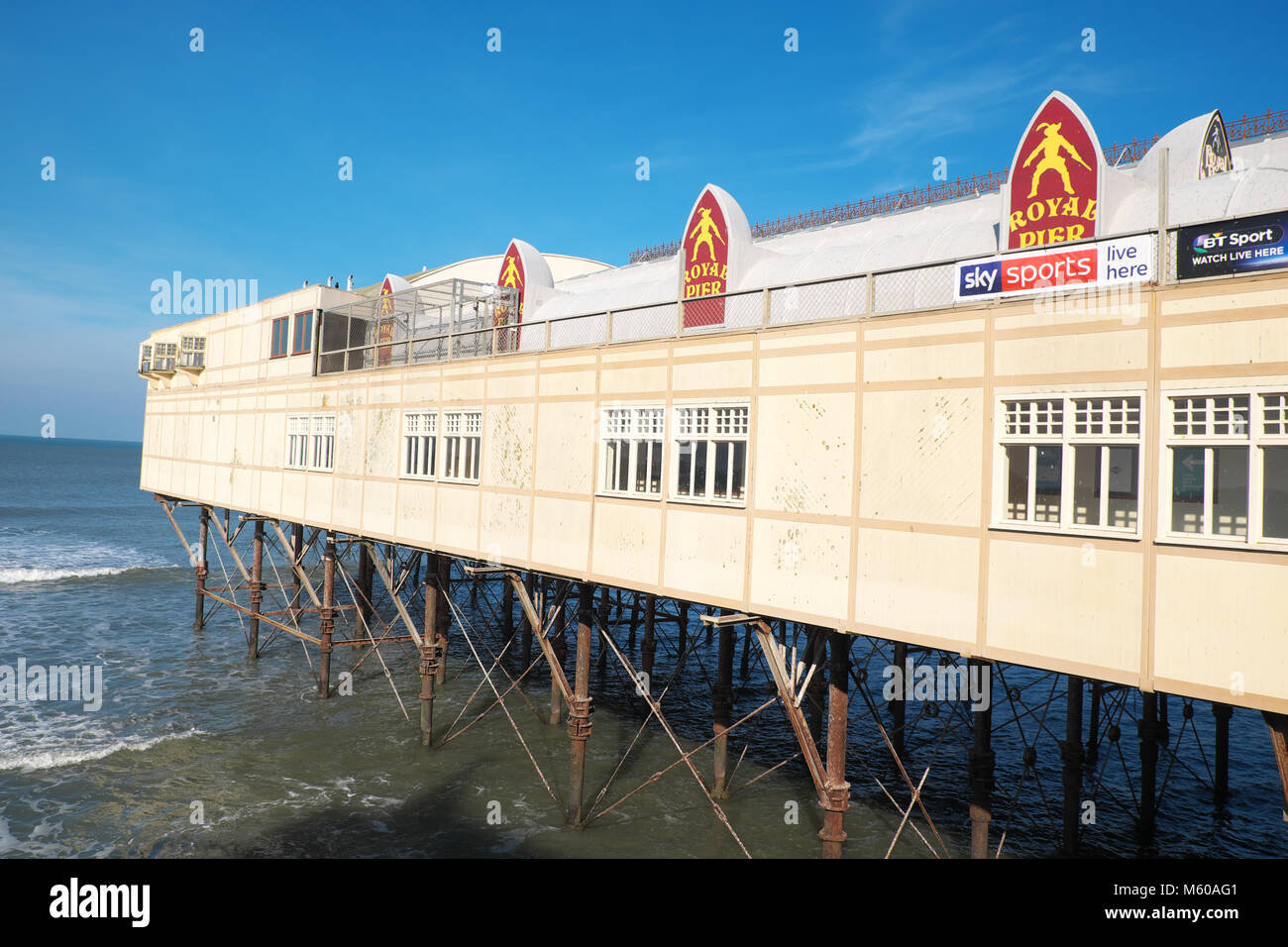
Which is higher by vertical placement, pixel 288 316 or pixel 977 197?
pixel 977 197

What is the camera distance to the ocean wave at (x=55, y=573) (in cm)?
4399

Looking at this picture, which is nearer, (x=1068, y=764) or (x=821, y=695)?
(x=1068, y=764)

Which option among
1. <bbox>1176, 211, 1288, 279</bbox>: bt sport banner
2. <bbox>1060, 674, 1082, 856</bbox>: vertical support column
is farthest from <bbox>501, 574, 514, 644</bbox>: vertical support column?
<bbox>1176, 211, 1288, 279</bbox>: bt sport banner

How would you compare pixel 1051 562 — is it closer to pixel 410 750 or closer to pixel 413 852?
pixel 413 852

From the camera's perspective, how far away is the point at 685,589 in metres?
12.5

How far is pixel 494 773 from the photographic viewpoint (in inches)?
713

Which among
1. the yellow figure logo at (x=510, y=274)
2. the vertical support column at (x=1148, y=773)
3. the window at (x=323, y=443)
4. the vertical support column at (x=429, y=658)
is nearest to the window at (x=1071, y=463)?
the vertical support column at (x=1148, y=773)

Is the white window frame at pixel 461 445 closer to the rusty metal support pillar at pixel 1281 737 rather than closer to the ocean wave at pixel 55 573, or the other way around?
the rusty metal support pillar at pixel 1281 737

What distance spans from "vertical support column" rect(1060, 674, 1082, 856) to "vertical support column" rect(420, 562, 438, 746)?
13.4 m

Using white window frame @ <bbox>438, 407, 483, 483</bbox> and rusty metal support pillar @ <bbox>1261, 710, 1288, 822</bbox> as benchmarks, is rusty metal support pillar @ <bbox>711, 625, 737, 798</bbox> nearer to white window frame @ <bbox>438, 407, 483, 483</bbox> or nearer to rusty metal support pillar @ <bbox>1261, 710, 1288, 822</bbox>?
white window frame @ <bbox>438, 407, 483, 483</bbox>

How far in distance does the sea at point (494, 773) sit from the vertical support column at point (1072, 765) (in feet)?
2.59

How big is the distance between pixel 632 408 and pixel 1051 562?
719cm

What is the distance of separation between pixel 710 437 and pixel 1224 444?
21.8 ft
